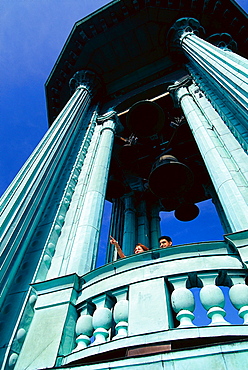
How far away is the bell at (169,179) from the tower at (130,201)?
30 millimetres

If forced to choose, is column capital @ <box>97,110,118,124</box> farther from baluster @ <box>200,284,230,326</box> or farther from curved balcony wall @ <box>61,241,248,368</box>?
baluster @ <box>200,284,230,326</box>

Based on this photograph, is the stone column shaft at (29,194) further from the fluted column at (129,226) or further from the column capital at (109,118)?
the fluted column at (129,226)

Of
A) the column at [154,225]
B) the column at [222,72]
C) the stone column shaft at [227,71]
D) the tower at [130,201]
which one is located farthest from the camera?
the column at [154,225]

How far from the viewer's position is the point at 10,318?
4426 millimetres

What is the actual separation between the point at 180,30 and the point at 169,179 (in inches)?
238

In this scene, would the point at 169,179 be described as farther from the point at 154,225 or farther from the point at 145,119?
the point at 154,225

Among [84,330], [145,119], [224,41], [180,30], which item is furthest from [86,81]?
[84,330]

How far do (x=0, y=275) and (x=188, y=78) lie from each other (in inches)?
335

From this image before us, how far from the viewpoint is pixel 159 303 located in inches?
140

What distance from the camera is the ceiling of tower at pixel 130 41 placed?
12031mm

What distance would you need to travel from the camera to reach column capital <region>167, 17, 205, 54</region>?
36.3 feet

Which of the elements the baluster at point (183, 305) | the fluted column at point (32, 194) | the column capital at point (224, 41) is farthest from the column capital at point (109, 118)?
the baluster at point (183, 305)

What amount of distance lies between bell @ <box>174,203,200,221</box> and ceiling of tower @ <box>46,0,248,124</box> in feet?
16.3

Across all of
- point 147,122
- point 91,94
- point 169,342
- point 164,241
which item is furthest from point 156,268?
point 91,94
